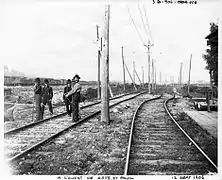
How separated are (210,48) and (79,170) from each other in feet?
11.5

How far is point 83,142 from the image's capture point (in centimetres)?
419

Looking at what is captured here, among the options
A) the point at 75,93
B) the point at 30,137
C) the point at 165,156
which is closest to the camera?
the point at 165,156

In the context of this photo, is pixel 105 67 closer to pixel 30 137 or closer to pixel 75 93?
pixel 75 93

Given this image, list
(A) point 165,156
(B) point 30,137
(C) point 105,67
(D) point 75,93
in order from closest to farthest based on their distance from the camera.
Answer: (A) point 165,156 < (B) point 30,137 < (C) point 105,67 < (D) point 75,93

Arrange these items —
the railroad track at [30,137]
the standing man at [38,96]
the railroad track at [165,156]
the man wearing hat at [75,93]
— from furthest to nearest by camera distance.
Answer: the standing man at [38,96], the man wearing hat at [75,93], the railroad track at [30,137], the railroad track at [165,156]

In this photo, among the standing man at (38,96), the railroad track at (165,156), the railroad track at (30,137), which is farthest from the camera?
the standing man at (38,96)

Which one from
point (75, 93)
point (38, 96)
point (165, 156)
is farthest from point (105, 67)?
point (165, 156)

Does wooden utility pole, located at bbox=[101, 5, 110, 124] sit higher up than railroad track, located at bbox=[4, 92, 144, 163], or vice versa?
wooden utility pole, located at bbox=[101, 5, 110, 124]

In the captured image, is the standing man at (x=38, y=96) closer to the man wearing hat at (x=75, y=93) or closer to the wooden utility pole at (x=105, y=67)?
the man wearing hat at (x=75, y=93)

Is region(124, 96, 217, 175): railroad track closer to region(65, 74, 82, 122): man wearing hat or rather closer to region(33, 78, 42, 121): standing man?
region(65, 74, 82, 122): man wearing hat

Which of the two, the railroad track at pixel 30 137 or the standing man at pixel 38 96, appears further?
the standing man at pixel 38 96

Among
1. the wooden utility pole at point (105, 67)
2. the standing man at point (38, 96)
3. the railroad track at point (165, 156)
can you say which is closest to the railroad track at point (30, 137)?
the standing man at point (38, 96)

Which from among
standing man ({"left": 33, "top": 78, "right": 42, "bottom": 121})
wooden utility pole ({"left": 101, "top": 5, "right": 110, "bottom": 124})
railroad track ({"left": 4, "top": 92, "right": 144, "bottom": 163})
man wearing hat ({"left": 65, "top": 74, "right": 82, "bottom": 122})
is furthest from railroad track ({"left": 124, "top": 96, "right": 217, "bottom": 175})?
standing man ({"left": 33, "top": 78, "right": 42, "bottom": 121})

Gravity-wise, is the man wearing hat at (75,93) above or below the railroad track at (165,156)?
above
